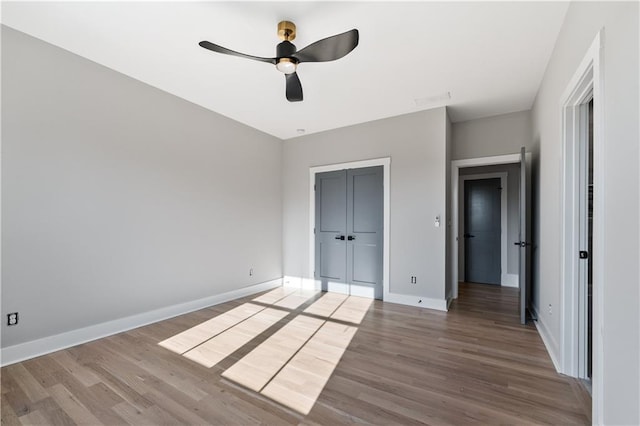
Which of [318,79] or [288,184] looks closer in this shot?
[318,79]

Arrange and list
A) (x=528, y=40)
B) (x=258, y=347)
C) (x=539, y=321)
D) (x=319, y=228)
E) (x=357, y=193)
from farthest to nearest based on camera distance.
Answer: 1. (x=319, y=228)
2. (x=357, y=193)
3. (x=539, y=321)
4. (x=258, y=347)
5. (x=528, y=40)

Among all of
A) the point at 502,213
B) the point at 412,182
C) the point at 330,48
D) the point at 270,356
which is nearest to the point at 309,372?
the point at 270,356

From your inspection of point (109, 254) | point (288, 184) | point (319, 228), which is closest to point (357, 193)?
point (319, 228)

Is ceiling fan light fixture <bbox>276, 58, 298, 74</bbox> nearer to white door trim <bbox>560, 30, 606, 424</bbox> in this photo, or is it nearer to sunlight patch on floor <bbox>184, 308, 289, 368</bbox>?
white door trim <bbox>560, 30, 606, 424</bbox>

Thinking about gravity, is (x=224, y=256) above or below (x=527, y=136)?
below

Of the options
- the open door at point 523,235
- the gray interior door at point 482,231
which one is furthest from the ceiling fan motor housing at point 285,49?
the gray interior door at point 482,231

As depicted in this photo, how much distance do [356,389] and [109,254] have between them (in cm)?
284

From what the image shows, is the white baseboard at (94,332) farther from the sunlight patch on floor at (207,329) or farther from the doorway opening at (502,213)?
the doorway opening at (502,213)

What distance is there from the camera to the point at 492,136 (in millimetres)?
4297

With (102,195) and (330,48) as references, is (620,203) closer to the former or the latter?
(330,48)

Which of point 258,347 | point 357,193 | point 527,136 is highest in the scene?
point 527,136

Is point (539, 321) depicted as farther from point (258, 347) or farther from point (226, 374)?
point (226, 374)

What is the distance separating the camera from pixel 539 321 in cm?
318

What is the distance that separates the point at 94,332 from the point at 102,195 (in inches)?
56.0
